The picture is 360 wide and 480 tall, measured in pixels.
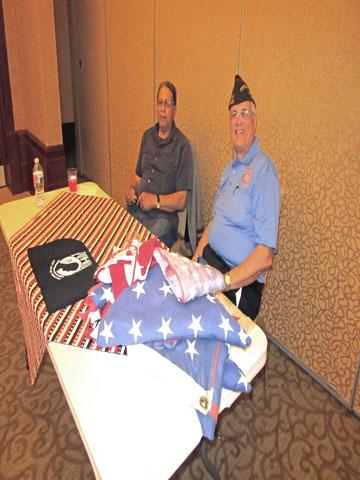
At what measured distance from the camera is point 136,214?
2762mm

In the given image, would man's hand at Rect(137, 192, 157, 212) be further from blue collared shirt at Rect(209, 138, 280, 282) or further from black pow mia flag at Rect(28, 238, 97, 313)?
black pow mia flag at Rect(28, 238, 97, 313)

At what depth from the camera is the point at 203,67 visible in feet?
8.32

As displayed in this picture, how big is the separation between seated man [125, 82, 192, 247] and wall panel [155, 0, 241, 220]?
0.21m

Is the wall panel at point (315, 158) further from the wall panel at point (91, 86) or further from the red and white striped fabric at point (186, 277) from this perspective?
the wall panel at point (91, 86)

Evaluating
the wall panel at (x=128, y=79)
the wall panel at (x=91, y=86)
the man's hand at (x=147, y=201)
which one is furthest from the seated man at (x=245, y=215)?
the wall panel at (x=91, y=86)

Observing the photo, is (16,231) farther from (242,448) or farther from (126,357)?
(242,448)

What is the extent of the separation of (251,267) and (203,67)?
1.43 m

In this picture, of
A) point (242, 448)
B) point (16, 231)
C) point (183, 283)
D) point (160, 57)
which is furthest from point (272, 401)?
point (160, 57)

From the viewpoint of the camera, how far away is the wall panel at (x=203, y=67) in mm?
2326

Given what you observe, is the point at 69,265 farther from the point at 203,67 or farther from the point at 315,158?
the point at 203,67

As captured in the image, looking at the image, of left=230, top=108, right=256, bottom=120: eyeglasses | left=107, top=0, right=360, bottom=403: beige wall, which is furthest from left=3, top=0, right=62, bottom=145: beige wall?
left=230, top=108, right=256, bottom=120: eyeglasses

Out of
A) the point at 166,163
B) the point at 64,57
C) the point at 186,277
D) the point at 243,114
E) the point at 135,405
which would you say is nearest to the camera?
the point at 135,405

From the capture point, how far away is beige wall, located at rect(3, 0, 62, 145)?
352cm

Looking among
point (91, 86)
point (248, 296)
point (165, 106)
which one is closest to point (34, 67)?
point (91, 86)
